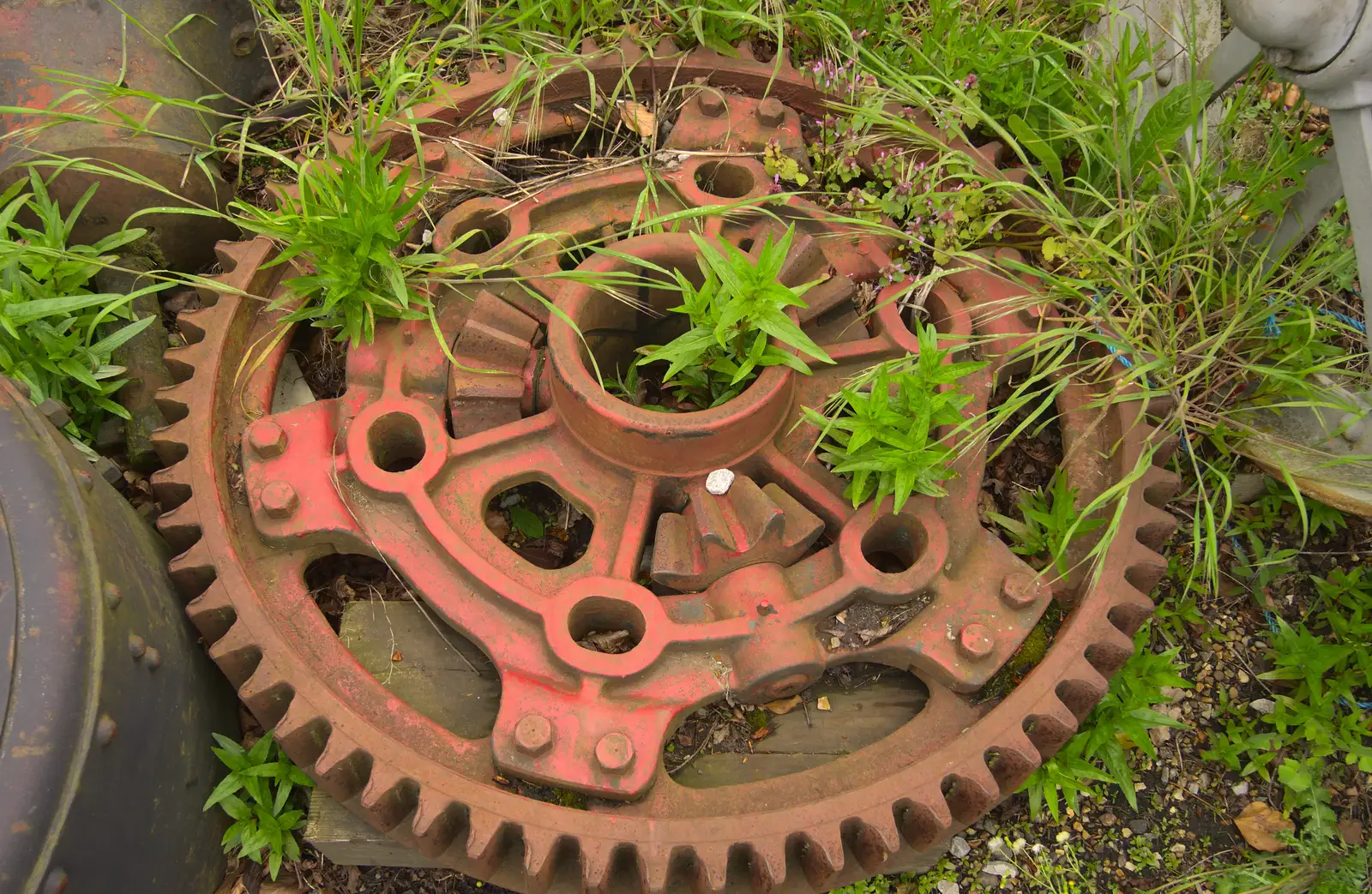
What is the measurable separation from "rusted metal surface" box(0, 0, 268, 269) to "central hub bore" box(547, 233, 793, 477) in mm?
1355

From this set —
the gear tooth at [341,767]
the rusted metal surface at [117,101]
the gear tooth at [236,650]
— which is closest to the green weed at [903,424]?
the gear tooth at [341,767]

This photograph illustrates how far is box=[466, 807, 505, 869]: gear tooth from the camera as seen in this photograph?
2.25 meters

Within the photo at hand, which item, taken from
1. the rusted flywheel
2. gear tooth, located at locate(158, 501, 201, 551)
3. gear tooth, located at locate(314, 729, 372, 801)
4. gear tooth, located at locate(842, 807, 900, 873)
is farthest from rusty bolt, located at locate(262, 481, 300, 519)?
gear tooth, located at locate(842, 807, 900, 873)

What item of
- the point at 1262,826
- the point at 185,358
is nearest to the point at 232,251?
the point at 185,358

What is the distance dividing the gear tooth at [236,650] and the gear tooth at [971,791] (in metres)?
1.71

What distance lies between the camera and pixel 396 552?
253 cm

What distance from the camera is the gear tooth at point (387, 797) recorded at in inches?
90.0

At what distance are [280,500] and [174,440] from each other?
374 millimetres

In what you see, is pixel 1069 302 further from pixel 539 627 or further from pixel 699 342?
pixel 539 627

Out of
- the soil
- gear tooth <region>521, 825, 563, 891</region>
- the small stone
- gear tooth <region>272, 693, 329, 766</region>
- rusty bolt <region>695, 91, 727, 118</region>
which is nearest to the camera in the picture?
gear tooth <region>521, 825, 563, 891</region>

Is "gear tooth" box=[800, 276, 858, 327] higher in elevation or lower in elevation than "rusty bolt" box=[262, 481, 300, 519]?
higher

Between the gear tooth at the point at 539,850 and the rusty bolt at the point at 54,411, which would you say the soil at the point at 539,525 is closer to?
the gear tooth at the point at 539,850

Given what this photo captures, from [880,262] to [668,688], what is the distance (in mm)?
1386

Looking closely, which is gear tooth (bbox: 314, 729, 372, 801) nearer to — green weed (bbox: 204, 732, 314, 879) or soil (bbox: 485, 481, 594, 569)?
green weed (bbox: 204, 732, 314, 879)
